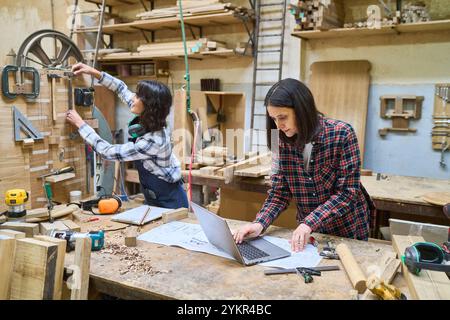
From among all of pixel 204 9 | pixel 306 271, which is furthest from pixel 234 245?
pixel 204 9

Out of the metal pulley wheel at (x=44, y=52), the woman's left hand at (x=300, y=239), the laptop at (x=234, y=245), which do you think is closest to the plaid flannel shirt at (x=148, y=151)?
the metal pulley wheel at (x=44, y=52)

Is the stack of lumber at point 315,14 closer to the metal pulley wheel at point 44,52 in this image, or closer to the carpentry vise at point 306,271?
the metal pulley wheel at point 44,52

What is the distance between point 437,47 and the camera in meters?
3.35

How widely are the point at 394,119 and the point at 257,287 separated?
276cm

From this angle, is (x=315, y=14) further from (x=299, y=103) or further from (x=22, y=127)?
(x=22, y=127)

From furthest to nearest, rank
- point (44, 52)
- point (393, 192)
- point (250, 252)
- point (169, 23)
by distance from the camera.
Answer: point (169, 23)
point (393, 192)
point (44, 52)
point (250, 252)

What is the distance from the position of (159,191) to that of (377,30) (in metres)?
2.26

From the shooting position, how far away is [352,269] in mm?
1307

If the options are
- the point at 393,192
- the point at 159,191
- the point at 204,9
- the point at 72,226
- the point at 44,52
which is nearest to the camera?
the point at 72,226

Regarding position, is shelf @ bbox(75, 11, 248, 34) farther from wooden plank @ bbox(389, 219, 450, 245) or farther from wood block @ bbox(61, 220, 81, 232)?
wood block @ bbox(61, 220, 81, 232)

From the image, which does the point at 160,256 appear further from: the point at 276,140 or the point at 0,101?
the point at 0,101

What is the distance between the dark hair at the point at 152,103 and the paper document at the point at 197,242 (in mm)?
689

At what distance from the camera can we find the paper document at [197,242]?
145 cm
